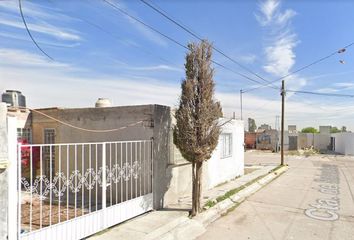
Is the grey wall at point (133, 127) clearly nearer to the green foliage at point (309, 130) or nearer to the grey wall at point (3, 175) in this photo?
the grey wall at point (3, 175)

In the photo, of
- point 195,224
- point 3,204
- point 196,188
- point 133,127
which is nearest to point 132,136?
point 133,127

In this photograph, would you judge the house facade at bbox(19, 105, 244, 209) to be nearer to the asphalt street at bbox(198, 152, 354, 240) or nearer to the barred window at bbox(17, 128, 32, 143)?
the barred window at bbox(17, 128, 32, 143)

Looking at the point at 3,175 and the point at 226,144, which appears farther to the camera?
the point at 226,144

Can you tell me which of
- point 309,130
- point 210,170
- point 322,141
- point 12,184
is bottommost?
point 322,141

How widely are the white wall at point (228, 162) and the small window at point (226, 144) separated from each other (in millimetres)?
164

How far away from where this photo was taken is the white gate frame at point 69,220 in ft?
15.3

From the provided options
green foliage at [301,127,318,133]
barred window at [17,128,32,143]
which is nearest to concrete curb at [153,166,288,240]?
barred window at [17,128,32,143]

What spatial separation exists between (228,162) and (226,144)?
2.83 ft

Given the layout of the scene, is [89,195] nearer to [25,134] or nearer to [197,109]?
[197,109]

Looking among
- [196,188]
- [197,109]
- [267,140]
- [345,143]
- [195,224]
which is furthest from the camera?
[267,140]

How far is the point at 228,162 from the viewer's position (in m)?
14.5

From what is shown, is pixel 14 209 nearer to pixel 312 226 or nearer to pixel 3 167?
pixel 3 167

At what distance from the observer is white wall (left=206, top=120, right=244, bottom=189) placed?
41.2 feet

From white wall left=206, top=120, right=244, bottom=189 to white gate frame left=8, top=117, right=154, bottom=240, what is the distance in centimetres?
472
